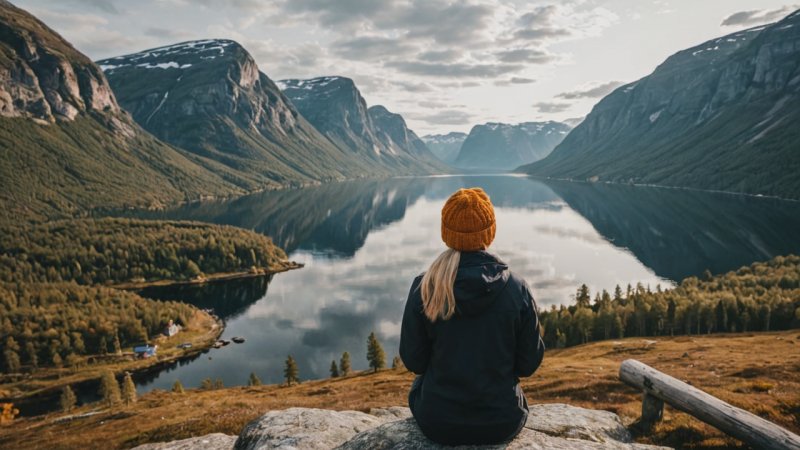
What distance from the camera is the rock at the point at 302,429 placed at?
11664mm

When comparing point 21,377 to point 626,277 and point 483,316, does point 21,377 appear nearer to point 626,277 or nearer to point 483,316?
point 483,316

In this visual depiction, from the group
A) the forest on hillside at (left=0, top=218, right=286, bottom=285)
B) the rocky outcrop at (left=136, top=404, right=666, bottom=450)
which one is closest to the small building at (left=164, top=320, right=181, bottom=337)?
the forest on hillside at (left=0, top=218, right=286, bottom=285)

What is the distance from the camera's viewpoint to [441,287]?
7.41 metres

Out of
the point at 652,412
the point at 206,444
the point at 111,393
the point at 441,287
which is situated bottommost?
the point at 111,393

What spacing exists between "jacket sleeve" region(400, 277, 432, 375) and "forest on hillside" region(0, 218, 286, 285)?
164708 millimetres

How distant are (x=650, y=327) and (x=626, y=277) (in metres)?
56.2

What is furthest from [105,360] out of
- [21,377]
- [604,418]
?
[604,418]

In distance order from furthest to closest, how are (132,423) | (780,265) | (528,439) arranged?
(780,265)
(132,423)
(528,439)

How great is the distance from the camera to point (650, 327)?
91562 mm

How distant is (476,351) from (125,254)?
7187 inches

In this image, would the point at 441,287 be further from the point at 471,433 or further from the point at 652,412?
the point at 652,412

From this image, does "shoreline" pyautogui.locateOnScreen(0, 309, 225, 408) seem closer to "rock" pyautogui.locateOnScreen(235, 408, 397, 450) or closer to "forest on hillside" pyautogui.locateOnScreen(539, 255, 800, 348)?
"forest on hillside" pyautogui.locateOnScreen(539, 255, 800, 348)

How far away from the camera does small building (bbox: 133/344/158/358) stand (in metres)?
96.4

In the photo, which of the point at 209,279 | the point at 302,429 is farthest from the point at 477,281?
the point at 209,279
